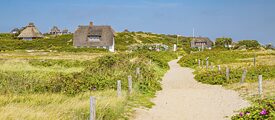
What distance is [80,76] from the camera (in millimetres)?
19641

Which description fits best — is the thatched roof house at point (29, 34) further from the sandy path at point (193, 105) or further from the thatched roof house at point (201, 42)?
the sandy path at point (193, 105)

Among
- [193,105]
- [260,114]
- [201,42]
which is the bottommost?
[193,105]

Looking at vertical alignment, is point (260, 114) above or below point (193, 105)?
above

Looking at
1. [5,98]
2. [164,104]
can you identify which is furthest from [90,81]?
[5,98]

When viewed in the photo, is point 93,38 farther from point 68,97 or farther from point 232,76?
point 68,97

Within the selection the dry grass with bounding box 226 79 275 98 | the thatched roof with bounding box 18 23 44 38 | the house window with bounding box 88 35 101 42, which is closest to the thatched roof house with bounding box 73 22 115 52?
the house window with bounding box 88 35 101 42

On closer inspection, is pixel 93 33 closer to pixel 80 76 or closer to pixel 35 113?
pixel 80 76

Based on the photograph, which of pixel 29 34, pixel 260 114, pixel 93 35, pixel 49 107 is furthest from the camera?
pixel 29 34

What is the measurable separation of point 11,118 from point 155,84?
12615 millimetres

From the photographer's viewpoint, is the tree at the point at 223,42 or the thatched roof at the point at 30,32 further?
the tree at the point at 223,42

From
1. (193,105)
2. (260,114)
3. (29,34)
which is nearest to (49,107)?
(260,114)

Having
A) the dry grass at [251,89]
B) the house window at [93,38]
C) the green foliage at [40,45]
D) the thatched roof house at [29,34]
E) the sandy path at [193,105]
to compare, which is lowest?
the sandy path at [193,105]

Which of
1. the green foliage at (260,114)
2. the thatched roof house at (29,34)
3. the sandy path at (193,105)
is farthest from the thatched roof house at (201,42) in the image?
the green foliage at (260,114)

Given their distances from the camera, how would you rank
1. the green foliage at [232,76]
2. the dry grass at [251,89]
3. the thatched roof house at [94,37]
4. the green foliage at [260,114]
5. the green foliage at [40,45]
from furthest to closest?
the thatched roof house at [94,37], the green foliage at [40,45], the green foliage at [232,76], the dry grass at [251,89], the green foliage at [260,114]
